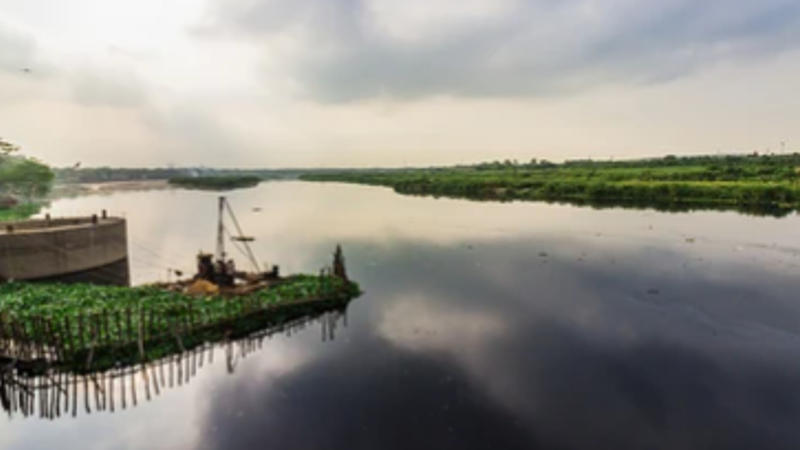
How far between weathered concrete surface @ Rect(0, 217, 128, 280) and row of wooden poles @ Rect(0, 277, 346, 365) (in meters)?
12.3

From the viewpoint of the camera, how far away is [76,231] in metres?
29.7

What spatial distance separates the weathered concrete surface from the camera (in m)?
26.7

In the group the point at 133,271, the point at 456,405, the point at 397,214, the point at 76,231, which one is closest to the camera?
the point at 456,405

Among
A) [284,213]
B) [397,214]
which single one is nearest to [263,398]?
[397,214]

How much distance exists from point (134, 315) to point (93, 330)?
2.72 m

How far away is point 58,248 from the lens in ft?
94.2

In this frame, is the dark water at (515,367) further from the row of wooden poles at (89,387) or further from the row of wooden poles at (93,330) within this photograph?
the row of wooden poles at (93,330)

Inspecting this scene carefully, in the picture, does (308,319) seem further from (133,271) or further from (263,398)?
(133,271)

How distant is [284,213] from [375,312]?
5519 centimetres

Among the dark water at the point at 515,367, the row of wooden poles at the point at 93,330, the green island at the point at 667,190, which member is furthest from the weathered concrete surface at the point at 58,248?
the green island at the point at 667,190

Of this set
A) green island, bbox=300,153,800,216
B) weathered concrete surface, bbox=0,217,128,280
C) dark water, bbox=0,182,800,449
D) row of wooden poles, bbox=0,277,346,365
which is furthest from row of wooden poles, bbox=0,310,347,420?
green island, bbox=300,153,800,216

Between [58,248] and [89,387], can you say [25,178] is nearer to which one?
[58,248]

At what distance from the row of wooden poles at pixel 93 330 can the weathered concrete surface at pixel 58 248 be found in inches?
483

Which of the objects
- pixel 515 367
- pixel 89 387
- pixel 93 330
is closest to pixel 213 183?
pixel 93 330
